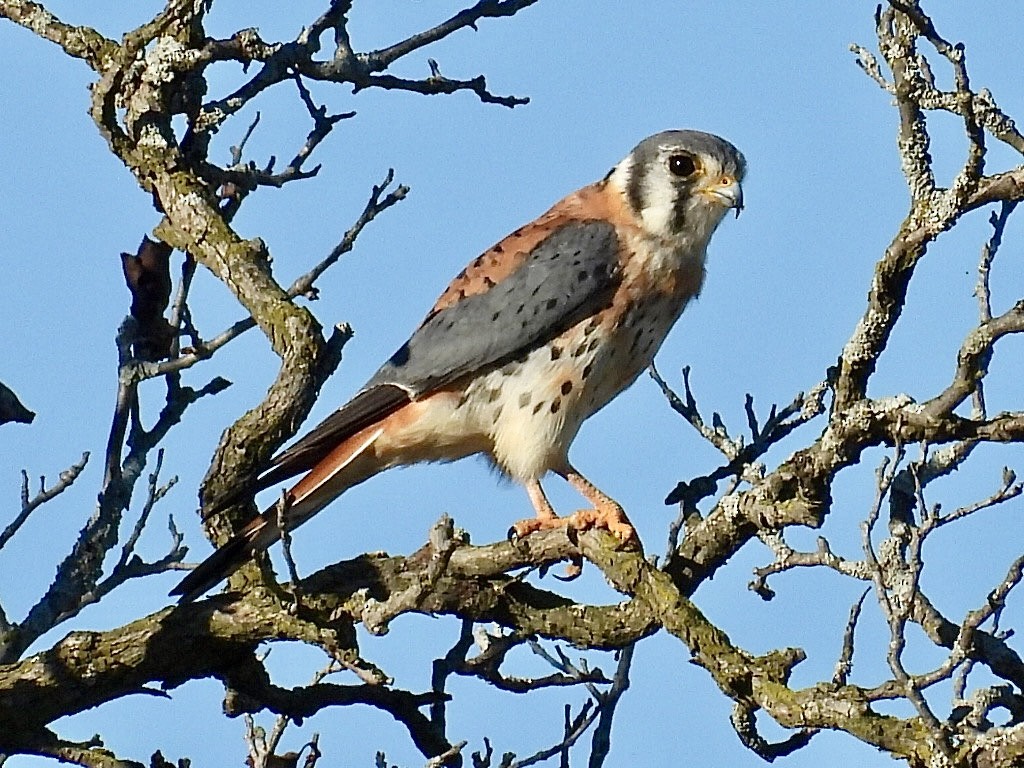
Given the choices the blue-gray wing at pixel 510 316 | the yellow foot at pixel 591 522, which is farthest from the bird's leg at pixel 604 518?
the blue-gray wing at pixel 510 316

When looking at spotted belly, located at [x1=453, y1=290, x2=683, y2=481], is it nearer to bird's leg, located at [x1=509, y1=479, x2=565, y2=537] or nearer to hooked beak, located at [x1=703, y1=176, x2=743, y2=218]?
bird's leg, located at [x1=509, y1=479, x2=565, y2=537]

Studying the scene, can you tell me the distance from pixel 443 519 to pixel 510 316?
1.75 meters

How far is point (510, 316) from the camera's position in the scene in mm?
4504

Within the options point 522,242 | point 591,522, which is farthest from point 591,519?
point 522,242

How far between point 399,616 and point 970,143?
1298 mm

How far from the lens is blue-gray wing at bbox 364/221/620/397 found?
14.5 ft

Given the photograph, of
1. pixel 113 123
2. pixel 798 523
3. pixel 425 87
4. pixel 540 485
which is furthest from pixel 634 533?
pixel 113 123

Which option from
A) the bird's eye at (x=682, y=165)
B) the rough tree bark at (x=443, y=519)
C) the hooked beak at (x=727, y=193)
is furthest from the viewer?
the bird's eye at (x=682, y=165)

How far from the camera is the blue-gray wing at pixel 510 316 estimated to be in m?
4.43

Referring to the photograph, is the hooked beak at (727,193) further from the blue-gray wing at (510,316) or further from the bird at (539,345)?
the blue-gray wing at (510,316)

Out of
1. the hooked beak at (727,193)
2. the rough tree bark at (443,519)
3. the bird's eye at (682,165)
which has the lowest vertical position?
the rough tree bark at (443,519)

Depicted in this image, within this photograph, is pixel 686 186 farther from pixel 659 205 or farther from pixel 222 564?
pixel 222 564

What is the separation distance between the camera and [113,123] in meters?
3.76

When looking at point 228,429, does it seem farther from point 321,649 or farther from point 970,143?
point 970,143
